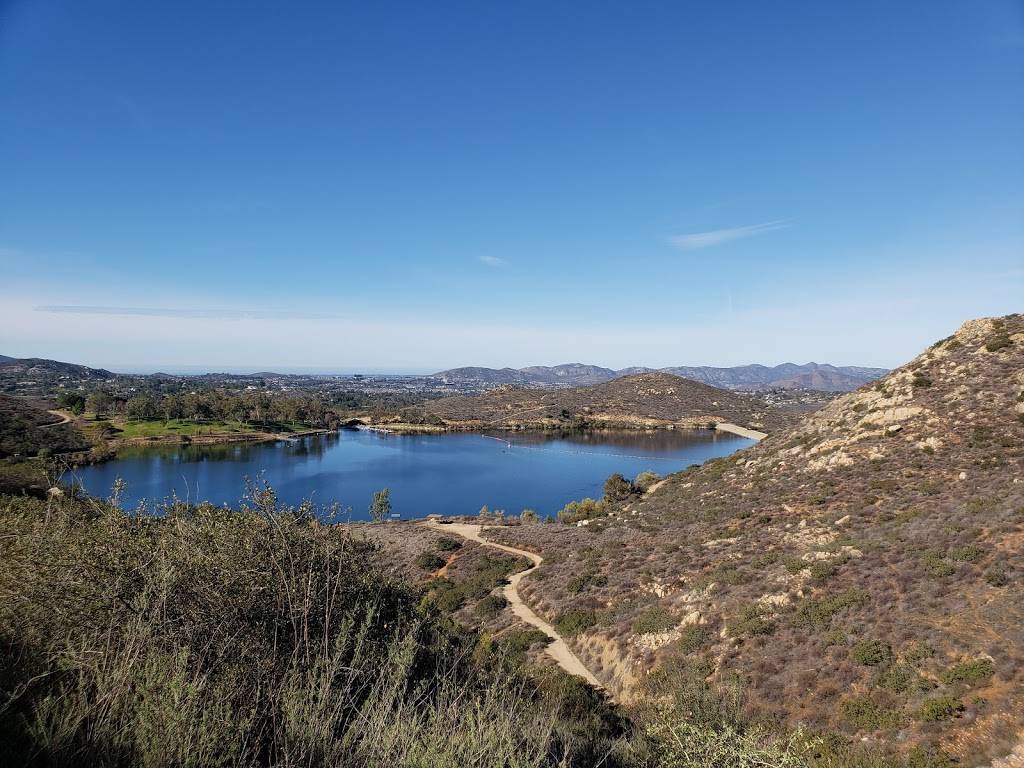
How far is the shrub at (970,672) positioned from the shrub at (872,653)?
1.09 metres

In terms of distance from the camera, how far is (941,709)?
8.22m

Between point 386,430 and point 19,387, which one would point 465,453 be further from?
point 19,387

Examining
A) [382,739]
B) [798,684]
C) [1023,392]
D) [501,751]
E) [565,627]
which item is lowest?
[565,627]

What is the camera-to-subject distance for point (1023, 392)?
20891 millimetres

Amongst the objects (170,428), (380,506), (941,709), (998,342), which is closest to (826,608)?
(941,709)

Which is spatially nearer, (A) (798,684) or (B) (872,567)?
(A) (798,684)

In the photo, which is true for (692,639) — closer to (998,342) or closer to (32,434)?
(998,342)

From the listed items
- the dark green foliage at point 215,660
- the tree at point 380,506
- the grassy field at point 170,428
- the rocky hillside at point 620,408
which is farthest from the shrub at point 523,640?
the rocky hillside at point 620,408

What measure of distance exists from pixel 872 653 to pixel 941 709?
191 cm

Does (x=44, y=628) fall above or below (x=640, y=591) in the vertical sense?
above

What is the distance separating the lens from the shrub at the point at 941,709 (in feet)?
26.7

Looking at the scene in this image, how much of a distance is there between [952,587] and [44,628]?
16243 mm

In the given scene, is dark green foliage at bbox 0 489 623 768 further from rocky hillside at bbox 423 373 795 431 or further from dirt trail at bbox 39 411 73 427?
rocky hillside at bbox 423 373 795 431

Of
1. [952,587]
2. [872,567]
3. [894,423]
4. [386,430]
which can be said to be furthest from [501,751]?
[386,430]
